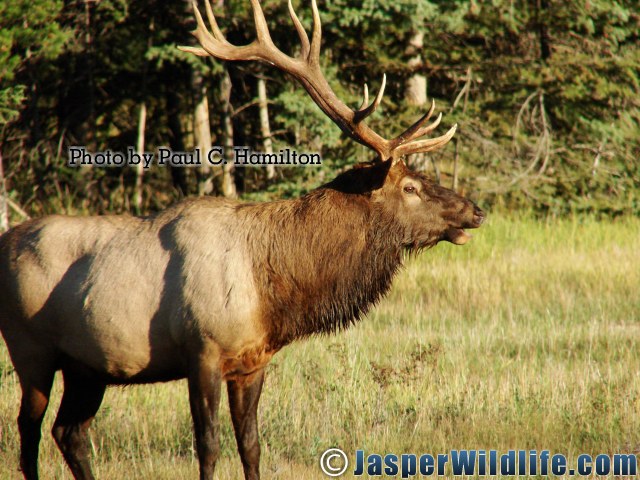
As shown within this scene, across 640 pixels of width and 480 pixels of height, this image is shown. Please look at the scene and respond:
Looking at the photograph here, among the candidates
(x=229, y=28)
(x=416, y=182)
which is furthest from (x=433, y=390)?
(x=229, y=28)

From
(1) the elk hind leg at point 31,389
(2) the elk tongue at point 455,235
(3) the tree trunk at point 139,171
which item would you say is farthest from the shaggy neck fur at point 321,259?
(3) the tree trunk at point 139,171

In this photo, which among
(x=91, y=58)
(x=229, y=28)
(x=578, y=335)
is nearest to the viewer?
(x=578, y=335)

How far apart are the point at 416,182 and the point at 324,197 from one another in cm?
52

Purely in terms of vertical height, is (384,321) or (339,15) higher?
(339,15)

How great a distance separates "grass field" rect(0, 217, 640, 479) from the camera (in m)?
5.71

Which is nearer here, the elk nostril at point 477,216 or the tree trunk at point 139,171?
the elk nostril at point 477,216

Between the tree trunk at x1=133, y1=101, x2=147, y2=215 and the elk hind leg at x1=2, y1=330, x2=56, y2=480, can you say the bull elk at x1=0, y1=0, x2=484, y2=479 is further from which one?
the tree trunk at x1=133, y1=101, x2=147, y2=215

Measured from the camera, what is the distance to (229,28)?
1416cm

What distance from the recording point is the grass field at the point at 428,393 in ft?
18.7

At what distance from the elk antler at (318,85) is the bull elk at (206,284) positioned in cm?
2

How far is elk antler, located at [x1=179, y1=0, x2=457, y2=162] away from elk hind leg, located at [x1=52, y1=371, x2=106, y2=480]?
1994mm

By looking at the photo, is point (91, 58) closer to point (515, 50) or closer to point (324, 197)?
point (515, 50)

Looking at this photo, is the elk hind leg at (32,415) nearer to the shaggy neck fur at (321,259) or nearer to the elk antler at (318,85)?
the shaggy neck fur at (321,259)

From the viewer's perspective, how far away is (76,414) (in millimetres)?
5414
